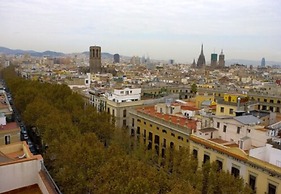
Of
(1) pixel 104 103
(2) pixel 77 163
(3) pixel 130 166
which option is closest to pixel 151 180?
(3) pixel 130 166

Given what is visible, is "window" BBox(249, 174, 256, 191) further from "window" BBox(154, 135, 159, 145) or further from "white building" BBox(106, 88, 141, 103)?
"white building" BBox(106, 88, 141, 103)

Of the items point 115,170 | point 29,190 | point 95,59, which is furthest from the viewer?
point 95,59

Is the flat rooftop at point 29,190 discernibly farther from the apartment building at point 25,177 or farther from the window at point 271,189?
the window at point 271,189

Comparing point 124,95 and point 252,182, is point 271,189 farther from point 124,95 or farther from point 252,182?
point 124,95

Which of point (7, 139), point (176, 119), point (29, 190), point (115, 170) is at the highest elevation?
point (29, 190)

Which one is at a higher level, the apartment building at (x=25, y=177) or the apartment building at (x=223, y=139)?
the apartment building at (x=25, y=177)

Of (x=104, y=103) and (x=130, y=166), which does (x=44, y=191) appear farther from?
(x=104, y=103)

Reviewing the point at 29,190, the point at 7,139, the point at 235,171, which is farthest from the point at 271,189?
the point at 7,139

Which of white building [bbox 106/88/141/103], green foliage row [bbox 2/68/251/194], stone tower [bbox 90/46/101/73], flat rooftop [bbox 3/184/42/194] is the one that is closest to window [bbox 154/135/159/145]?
green foliage row [bbox 2/68/251/194]

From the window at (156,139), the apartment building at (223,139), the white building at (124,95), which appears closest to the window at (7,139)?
the apartment building at (223,139)

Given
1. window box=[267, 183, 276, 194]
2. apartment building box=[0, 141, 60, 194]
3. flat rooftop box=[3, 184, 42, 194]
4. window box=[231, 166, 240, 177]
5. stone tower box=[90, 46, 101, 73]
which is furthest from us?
stone tower box=[90, 46, 101, 73]

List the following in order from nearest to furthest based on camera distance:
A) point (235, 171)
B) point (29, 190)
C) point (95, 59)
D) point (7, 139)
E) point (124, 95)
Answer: point (29, 190) < point (235, 171) < point (7, 139) < point (124, 95) < point (95, 59)

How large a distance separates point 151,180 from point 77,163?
7134 mm

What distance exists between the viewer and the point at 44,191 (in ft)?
43.7
